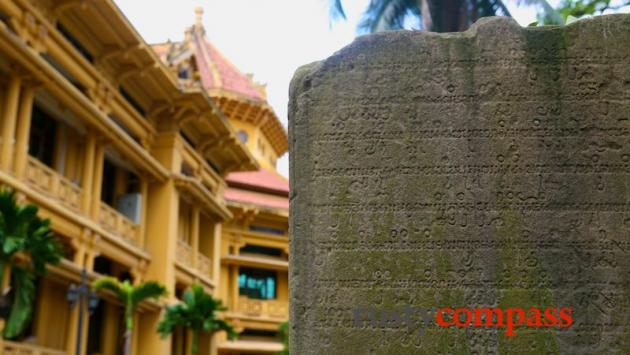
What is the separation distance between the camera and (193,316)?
2242 centimetres

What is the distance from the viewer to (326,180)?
15.6 feet

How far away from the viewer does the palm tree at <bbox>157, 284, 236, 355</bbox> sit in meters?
22.0

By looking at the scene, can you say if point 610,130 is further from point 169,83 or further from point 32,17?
point 169,83

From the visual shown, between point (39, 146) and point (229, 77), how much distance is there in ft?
77.0

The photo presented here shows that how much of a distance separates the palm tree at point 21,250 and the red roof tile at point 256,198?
23618 mm

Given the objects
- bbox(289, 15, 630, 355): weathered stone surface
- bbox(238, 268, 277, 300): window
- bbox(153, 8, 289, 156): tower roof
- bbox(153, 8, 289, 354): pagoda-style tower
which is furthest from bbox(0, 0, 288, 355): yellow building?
bbox(289, 15, 630, 355): weathered stone surface

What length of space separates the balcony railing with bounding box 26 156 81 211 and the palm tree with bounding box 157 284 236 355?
15.1 ft

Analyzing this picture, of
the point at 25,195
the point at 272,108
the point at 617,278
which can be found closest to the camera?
the point at 617,278

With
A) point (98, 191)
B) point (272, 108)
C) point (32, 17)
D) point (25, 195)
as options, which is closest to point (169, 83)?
point (98, 191)

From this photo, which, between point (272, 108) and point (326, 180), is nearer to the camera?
point (326, 180)

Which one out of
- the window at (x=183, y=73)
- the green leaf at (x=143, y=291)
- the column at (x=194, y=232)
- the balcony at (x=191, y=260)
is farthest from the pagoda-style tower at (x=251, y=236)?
the green leaf at (x=143, y=291)

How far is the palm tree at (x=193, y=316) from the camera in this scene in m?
22.0

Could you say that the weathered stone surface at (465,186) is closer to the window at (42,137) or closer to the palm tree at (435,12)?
the palm tree at (435,12)

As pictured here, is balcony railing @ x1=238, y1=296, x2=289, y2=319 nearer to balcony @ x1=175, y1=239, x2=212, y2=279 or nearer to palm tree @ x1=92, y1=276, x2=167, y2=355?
balcony @ x1=175, y1=239, x2=212, y2=279
